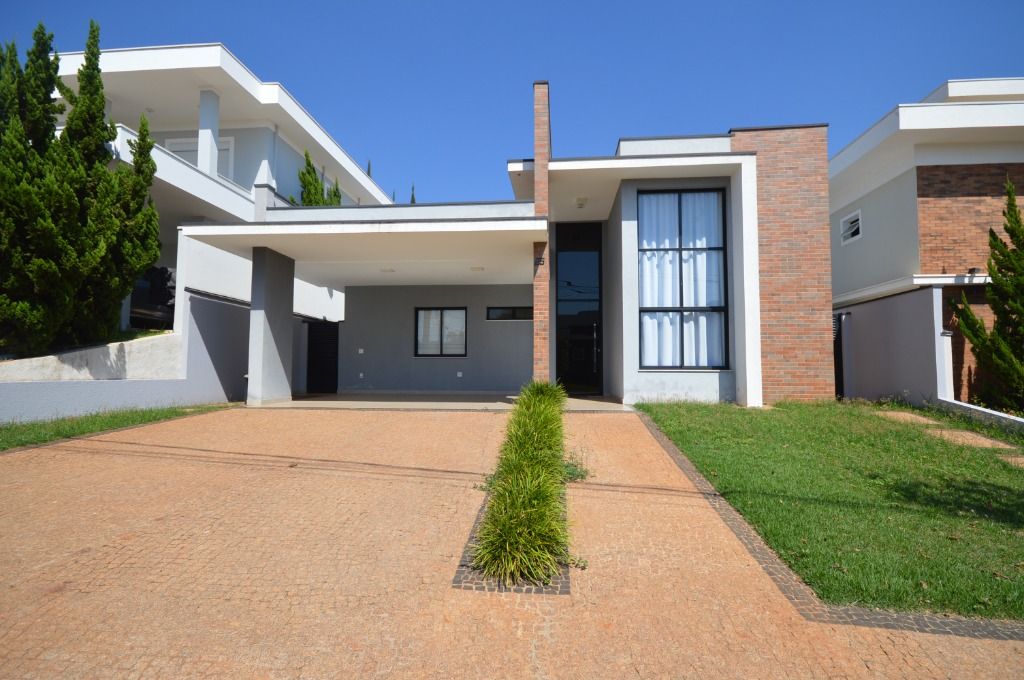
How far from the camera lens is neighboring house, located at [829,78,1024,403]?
10758mm

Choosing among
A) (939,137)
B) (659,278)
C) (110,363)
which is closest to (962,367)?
(939,137)

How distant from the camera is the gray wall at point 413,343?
15.9m

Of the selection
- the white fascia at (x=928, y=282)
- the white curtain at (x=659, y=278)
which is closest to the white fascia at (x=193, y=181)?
the white curtain at (x=659, y=278)

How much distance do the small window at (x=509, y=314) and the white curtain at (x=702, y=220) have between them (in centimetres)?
559

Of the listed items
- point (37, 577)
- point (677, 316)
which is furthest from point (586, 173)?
point (37, 577)

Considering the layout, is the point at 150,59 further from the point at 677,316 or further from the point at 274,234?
the point at 677,316

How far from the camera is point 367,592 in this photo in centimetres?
329

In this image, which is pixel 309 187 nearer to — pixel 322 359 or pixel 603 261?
pixel 322 359

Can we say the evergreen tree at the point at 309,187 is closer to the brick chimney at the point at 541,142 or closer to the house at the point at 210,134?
the house at the point at 210,134

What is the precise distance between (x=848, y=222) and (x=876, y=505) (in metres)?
12.0

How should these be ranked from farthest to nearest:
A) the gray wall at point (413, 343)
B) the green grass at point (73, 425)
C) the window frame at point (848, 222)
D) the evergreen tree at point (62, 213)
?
the gray wall at point (413, 343) < the window frame at point (848, 222) < the evergreen tree at point (62, 213) < the green grass at point (73, 425)

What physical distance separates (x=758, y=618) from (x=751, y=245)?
8.89 m

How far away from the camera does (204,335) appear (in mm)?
11938

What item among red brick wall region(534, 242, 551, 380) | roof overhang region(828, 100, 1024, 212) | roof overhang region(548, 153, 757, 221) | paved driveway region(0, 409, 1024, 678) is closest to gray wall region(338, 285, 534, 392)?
roof overhang region(548, 153, 757, 221)
